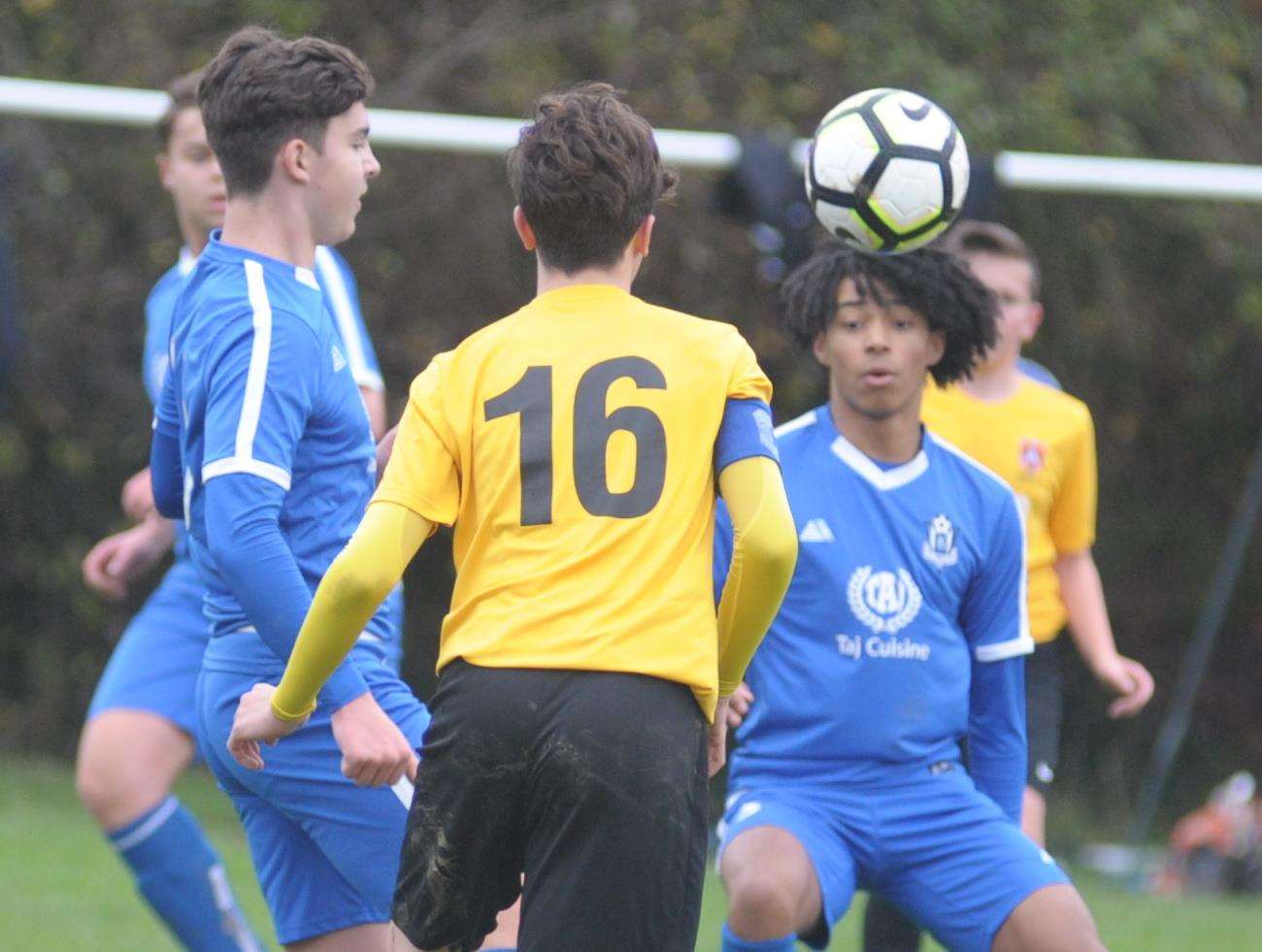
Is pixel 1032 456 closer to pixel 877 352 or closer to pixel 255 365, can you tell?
pixel 877 352

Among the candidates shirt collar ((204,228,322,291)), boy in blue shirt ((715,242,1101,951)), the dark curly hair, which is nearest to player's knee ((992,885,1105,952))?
boy in blue shirt ((715,242,1101,951))

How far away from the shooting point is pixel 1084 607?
17.0ft

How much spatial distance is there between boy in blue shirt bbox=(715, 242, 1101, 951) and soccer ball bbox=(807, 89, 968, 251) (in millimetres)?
105

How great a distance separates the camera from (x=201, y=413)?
314cm

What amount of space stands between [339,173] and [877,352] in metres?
1.29

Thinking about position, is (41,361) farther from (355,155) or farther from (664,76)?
(355,155)

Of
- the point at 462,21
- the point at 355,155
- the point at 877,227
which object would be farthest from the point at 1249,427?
the point at 355,155

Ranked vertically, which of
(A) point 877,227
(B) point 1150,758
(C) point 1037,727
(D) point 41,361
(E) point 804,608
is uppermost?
(A) point 877,227

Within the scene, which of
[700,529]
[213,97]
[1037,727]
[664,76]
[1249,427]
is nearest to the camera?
[700,529]

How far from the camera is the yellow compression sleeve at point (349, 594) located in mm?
2750

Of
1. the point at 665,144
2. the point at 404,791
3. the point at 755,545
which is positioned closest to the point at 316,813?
the point at 404,791

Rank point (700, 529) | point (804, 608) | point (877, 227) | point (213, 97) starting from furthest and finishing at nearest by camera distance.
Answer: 1. point (877, 227)
2. point (804, 608)
3. point (213, 97)
4. point (700, 529)

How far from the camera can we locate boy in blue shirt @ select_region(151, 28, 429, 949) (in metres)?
3.06

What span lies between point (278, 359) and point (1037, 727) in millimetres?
2867
